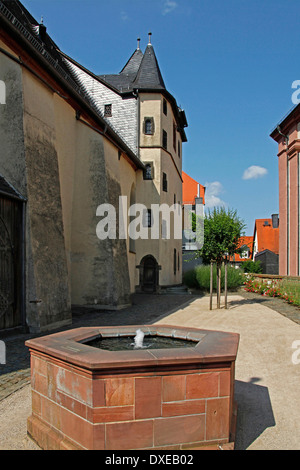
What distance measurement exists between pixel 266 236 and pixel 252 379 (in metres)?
49.7

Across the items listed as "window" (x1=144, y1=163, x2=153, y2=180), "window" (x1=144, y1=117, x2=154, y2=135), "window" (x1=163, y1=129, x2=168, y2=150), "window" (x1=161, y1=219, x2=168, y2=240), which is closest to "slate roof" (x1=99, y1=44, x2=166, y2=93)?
"window" (x1=144, y1=117, x2=154, y2=135)

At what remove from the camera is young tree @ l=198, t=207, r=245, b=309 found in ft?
43.4

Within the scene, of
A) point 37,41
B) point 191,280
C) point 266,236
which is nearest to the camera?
point 37,41

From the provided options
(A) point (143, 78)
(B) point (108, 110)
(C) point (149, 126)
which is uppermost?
(A) point (143, 78)

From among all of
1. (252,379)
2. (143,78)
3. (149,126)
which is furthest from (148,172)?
(252,379)

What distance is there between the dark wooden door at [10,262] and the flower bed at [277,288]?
1013 centimetres

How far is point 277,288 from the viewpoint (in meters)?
17.4

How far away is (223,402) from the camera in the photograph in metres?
3.16

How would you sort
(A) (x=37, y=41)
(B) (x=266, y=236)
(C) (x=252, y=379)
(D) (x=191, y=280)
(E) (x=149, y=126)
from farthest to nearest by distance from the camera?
(B) (x=266, y=236) < (D) (x=191, y=280) < (E) (x=149, y=126) < (A) (x=37, y=41) < (C) (x=252, y=379)

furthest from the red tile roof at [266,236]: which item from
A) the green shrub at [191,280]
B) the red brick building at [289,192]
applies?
the green shrub at [191,280]

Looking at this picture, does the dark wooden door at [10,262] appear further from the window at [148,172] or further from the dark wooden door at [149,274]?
the window at [148,172]

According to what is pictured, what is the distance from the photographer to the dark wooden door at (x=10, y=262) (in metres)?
8.34

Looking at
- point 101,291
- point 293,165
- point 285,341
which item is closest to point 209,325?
point 285,341

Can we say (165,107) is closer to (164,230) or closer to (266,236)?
(164,230)
